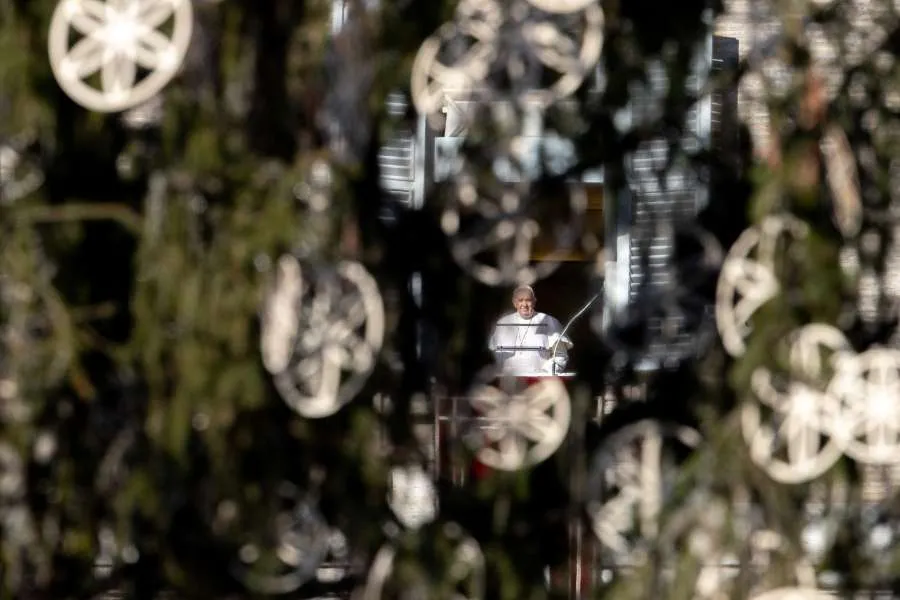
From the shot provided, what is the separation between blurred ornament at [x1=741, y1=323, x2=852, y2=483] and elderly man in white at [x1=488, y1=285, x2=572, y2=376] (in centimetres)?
43

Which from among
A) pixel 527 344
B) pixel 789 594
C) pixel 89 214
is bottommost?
pixel 789 594

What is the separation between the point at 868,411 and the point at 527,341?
2.22 feet

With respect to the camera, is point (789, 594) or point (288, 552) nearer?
point (789, 594)

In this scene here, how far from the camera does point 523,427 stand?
3.06 metres

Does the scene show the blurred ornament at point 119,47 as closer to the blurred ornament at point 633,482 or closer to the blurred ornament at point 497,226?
the blurred ornament at point 497,226

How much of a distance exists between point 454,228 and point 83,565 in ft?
2.94

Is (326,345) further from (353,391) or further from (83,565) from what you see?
(83,565)

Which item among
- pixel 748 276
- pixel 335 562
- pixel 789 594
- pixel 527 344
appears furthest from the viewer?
pixel 527 344

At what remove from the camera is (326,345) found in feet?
9.84

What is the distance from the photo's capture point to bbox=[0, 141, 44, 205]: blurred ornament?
2.96 metres

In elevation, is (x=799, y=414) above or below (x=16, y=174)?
below

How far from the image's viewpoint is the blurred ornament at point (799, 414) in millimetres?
2850

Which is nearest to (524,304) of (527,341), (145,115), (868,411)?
(527,341)

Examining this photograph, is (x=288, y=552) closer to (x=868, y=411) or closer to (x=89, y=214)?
(x=89, y=214)
